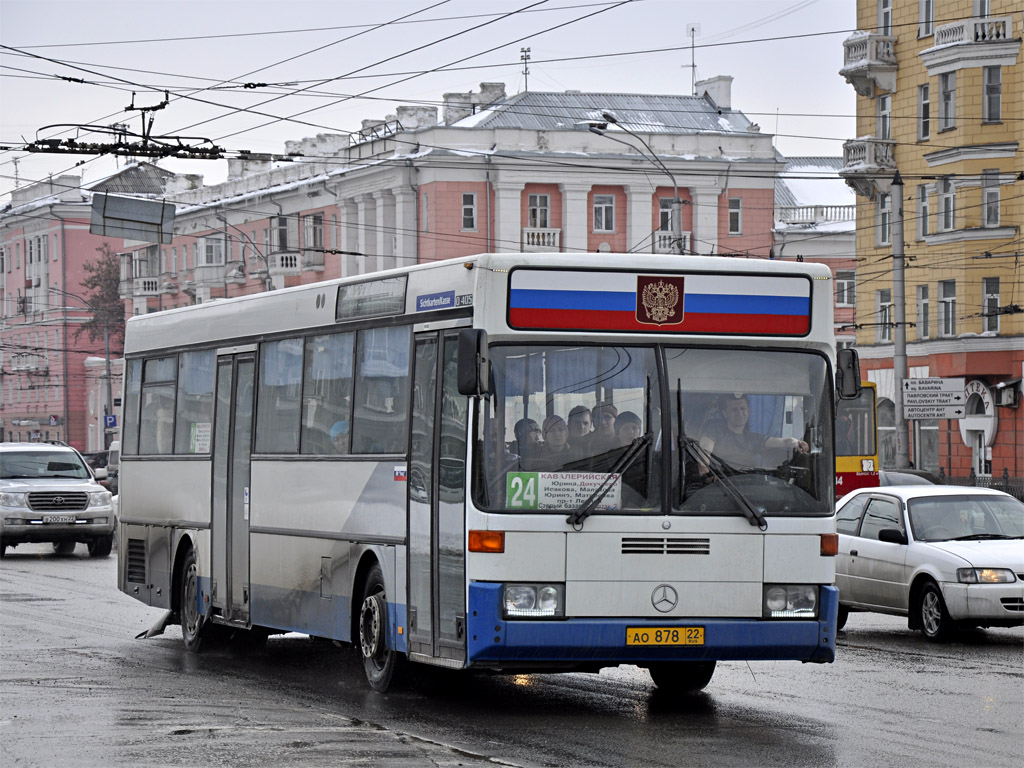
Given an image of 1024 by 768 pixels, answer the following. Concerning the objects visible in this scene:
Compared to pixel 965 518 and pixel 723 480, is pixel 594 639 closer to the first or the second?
pixel 723 480

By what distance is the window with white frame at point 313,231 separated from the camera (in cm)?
7788

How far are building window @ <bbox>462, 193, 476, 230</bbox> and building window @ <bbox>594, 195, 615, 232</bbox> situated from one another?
15.4 feet

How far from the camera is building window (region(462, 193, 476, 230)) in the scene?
2805 inches

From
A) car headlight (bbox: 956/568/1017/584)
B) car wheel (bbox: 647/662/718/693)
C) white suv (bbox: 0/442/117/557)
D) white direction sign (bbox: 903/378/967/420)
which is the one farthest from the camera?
white direction sign (bbox: 903/378/967/420)

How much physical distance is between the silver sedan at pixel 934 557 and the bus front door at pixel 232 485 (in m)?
6.06

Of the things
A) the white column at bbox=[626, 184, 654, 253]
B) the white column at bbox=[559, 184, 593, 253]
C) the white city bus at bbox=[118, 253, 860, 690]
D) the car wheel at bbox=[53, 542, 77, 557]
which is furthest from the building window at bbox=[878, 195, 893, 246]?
the white city bus at bbox=[118, 253, 860, 690]

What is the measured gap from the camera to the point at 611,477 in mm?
11234

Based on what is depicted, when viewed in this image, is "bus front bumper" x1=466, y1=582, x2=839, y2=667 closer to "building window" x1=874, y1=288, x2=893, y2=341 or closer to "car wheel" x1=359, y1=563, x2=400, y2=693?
"car wheel" x1=359, y1=563, x2=400, y2=693

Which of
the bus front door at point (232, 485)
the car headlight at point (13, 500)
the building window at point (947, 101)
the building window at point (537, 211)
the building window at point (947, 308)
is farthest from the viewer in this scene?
the building window at point (537, 211)

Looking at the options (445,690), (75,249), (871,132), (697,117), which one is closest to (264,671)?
(445,690)

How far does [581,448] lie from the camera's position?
11219 mm

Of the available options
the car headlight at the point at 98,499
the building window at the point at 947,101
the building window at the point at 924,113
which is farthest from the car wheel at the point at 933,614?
the building window at the point at 924,113

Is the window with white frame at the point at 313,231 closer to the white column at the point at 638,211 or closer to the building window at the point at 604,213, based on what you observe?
the building window at the point at 604,213

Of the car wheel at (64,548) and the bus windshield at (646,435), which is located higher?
the bus windshield at (646,435)
